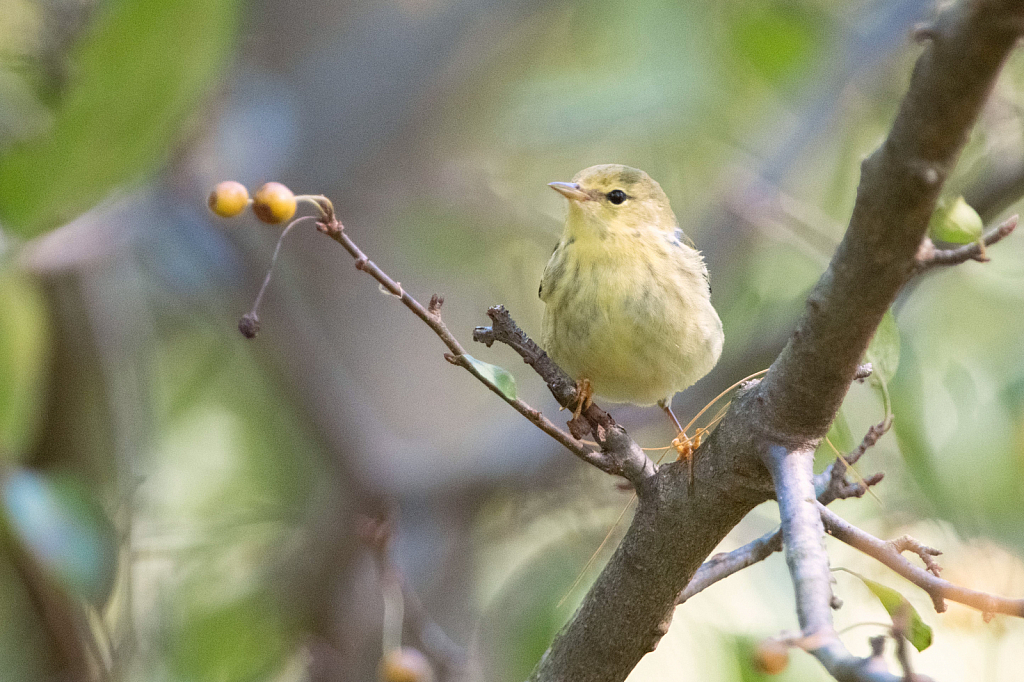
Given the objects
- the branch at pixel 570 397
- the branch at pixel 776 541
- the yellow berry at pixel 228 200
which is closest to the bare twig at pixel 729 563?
the branch at pixel 776 541

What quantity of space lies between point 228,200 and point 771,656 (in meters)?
0.99

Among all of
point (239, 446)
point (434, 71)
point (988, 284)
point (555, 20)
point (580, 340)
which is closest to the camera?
point (580, 340)

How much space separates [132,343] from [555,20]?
2622mm

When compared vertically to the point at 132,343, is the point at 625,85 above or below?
above

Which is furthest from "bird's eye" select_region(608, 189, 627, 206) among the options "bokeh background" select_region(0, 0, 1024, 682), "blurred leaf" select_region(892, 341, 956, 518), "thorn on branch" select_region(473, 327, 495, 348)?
"thorn on branch" select_region(473, 327, 495, 348)

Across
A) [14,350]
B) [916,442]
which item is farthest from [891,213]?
[14,350]

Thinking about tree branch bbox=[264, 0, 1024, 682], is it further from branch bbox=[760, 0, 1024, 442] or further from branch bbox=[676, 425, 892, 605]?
branch bbox=[676, 425, 892, 605]

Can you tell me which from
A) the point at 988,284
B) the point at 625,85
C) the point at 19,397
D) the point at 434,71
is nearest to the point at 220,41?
the point at 19,397

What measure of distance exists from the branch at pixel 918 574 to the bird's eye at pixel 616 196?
1.69 m

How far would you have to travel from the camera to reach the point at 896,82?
4.12 m

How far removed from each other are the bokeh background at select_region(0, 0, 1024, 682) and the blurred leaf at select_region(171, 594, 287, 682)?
12 mm

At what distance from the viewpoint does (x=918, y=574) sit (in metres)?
1.25

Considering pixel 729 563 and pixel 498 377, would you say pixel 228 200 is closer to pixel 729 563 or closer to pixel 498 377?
pixel 498 377

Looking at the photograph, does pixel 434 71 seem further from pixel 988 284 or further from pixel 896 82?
pixel 988 284
